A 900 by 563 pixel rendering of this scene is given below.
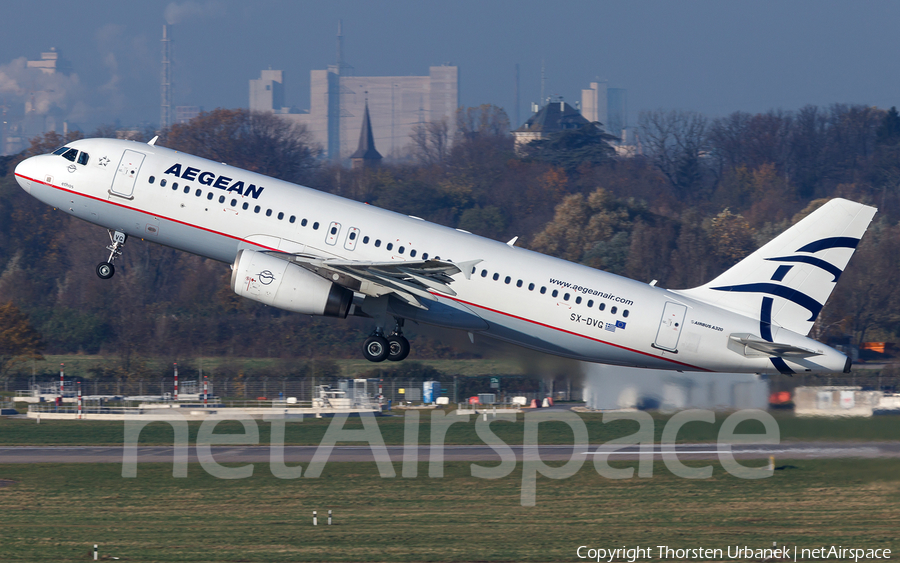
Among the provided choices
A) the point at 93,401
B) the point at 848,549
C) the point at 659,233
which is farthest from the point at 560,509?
the point at 659,233

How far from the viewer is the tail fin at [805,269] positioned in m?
34.5

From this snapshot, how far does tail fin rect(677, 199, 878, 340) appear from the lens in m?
34.5

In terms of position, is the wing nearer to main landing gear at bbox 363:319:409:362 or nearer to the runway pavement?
main landing gear at bbox 363:319:409:362

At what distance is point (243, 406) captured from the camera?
5684 cm

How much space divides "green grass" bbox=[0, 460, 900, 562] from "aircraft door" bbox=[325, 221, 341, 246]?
8147 millimetres

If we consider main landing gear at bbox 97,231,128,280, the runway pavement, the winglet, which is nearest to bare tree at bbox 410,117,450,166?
the runway pavement

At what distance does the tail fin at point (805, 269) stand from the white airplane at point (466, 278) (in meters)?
0.05

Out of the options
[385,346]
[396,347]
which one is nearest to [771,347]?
[396,347]

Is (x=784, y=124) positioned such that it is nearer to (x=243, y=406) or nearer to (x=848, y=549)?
(x=243, y=406)

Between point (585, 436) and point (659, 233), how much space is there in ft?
161

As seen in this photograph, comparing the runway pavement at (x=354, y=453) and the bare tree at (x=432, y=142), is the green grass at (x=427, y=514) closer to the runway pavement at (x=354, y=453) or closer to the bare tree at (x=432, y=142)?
the runway pavement at (x=354, y=453)

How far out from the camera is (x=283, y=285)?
3322cm

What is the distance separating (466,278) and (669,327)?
6785 millimetres

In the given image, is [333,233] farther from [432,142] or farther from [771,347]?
[432,142]
